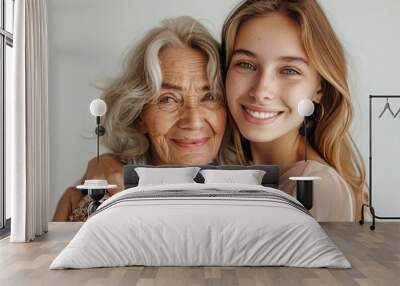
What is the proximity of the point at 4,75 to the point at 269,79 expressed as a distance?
3.20m

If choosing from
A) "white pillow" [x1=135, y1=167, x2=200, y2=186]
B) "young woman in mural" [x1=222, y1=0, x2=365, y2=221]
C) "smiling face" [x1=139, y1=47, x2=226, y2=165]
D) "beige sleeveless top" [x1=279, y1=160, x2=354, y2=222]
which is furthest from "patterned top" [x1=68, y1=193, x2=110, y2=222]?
"beige sleeveless top" [x1=279, y1=160, x2=354, y2=222]

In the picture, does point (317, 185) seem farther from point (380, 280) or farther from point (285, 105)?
point (380, 280)

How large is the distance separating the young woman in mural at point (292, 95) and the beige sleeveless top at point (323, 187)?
0.04 feet

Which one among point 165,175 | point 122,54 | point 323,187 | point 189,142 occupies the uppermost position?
point 122,54

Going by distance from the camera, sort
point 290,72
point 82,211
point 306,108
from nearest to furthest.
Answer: point 306,108 < point 290,72 < point 82,211

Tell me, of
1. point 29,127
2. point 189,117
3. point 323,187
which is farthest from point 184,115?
point 29,127

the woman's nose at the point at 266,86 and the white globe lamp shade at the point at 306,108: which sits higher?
the woman's nose at the point at 266,86

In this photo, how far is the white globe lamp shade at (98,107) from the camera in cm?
773

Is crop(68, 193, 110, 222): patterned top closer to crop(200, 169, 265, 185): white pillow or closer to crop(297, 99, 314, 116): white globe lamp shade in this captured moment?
crop(200, 169, 265, 185): white pillow

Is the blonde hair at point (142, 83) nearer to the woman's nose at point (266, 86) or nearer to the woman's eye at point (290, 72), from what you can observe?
the woman's nose at point (266, 86)

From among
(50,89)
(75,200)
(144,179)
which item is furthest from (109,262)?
(50,89)

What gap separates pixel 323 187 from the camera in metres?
7.93

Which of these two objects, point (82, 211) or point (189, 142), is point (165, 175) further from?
point (82, 211)

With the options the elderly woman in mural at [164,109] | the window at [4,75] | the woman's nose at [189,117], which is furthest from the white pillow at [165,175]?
the window at [4,75]
